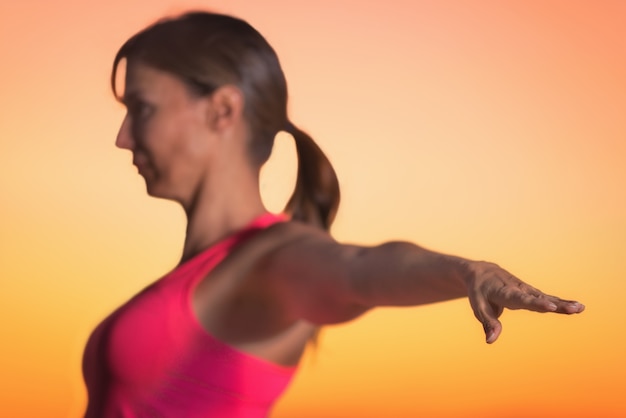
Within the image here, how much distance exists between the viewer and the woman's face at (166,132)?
0.97 meters

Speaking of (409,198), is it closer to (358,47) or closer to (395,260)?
(358,47)

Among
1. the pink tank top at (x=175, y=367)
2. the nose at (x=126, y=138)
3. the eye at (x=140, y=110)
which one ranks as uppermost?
the eye at (x=140, y=110)

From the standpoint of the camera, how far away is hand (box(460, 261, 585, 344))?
0.58 metres

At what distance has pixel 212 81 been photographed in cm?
95

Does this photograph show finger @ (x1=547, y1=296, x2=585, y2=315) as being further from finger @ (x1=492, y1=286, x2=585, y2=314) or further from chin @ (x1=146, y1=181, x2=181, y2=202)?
chin @ (x1=146, y1=181, x2=181, y2=202)

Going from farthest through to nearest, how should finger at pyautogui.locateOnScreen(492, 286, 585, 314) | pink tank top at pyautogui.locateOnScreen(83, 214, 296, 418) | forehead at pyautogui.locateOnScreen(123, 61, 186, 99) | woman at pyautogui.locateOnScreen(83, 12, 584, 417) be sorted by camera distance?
forehead at pyautogui.locateOnScreen(123, 61, 186, 99)
pink tank top at pyautogui.locateOnScreen(83, 214, 296, 418)
woman at pyautogui.locateOnScreen(83, 12, 584, 417)
finger at pyautogui.locateOnScreen(492, 286, 585, 314)

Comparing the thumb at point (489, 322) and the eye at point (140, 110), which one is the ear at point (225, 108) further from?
the thumb at point (489, 322)

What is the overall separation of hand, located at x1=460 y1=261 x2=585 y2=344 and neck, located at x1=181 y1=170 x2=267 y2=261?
1.32ft

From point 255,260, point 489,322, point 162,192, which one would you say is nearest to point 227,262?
point 255,260

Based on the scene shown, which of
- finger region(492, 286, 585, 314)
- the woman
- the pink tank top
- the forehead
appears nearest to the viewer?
finger region(492, 286, 585, 314)

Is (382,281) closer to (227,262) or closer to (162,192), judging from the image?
(227,262)

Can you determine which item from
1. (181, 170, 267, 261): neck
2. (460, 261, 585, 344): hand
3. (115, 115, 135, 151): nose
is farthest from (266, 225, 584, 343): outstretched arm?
(115, 115, 135, 151): nose

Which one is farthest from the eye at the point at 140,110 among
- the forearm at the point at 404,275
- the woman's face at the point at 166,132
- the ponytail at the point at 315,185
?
the forearm at the point at 404,275

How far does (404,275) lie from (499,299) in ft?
0.34
